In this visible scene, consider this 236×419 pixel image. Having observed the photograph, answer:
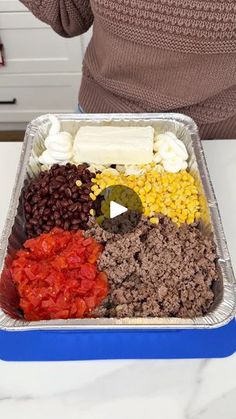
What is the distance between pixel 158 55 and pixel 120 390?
66cm

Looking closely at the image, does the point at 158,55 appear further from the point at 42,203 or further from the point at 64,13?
the point at 42,203

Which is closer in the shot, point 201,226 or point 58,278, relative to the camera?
point 58,278

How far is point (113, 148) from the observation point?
102 cm

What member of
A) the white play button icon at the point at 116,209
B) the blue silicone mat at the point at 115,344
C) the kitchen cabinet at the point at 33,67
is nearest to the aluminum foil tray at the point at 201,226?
the blue silicone mat at the point at 115,344

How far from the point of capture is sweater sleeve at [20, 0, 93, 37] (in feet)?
3.61

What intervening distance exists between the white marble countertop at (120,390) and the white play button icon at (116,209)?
0.85 ft

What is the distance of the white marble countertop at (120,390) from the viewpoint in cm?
70

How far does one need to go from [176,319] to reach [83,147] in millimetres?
444

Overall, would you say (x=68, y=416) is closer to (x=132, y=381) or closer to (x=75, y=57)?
(x=132, y=381)

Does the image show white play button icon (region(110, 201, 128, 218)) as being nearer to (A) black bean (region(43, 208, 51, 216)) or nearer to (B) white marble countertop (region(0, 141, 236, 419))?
(A) black bean (region(43, 208, 51, 216))

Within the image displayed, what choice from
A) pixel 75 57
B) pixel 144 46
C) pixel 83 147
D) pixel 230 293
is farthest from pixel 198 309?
pixel 75 57

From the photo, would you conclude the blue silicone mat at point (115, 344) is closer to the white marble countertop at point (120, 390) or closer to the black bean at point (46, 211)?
the white marble countertop at point (120, 390)

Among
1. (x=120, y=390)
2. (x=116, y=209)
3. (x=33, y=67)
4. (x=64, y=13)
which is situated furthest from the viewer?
Result: (x=33, y=67)

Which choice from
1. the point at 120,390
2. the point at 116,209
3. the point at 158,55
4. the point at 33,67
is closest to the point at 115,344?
the point at 120,390
